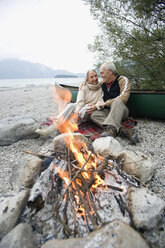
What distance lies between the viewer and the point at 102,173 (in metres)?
1.83

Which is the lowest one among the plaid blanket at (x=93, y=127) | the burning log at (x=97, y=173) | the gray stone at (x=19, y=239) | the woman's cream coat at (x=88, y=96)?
the plaid blanket at (x=93, y=127)

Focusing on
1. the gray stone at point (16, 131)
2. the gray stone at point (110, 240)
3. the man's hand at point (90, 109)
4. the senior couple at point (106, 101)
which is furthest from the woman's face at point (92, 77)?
the gray stone at point (110, 240)

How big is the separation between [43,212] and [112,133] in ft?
6.59

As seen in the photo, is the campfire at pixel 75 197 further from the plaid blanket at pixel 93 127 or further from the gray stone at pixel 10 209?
the plaid blanket at pixel 93 127

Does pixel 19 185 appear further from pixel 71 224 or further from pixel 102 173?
pixel 102 173

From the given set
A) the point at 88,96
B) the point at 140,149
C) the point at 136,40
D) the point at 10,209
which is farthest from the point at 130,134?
the point at 136,40

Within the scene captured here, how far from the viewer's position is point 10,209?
142 cm

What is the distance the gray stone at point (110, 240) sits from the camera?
3.44 feet

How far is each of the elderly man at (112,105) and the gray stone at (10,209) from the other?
197cm

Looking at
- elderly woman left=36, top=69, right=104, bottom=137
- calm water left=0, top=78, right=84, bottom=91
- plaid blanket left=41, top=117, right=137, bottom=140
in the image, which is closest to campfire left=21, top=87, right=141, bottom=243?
plaid blanket left=41, top=117, right=137, bottom=140

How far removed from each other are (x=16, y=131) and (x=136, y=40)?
498cm

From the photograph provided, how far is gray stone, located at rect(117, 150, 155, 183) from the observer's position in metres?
1.85

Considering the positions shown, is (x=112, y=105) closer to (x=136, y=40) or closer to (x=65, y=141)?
(x=65, y=141)

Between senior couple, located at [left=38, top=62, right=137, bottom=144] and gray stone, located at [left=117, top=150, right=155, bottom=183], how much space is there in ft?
3.66
